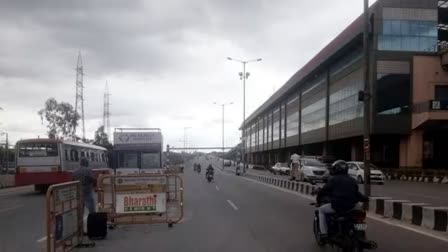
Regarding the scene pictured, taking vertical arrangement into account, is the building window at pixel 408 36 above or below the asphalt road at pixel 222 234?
above

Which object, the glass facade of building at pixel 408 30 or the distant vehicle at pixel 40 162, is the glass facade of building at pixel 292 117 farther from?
the distant vehicle at pixel 40 162

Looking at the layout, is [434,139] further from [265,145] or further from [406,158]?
[265,145]

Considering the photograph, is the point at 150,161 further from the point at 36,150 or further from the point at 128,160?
the point at 36,150

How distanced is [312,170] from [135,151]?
61.2 feet

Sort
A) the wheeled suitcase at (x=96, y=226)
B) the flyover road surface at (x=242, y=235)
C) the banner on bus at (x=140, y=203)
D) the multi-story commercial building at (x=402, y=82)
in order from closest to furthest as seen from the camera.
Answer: the flyover road surface at (x=242, y=235) → the wheeled suitcase at (x=96, y=226) → the banner on bus at (x=140, y=203) → the multi-story commercial building at (x=402, y=82)

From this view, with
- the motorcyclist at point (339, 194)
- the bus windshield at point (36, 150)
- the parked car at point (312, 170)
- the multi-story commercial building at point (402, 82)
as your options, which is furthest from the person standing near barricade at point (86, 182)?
the multi-story commercial building at point (402, 82)

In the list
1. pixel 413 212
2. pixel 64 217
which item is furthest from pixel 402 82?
pixel 64 217

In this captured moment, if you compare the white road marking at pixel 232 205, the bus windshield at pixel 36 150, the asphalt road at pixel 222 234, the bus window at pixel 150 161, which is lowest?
the white road marking at pixel 232 205

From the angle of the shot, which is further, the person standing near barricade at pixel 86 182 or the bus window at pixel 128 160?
the bus window at pixel 128 160

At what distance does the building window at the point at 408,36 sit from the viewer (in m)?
59.6

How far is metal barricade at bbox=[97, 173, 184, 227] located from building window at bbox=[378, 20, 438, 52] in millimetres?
49691

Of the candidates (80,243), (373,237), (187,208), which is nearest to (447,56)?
(187,208)

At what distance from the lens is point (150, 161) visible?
26.4 m

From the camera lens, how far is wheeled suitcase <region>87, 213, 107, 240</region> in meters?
12.4
